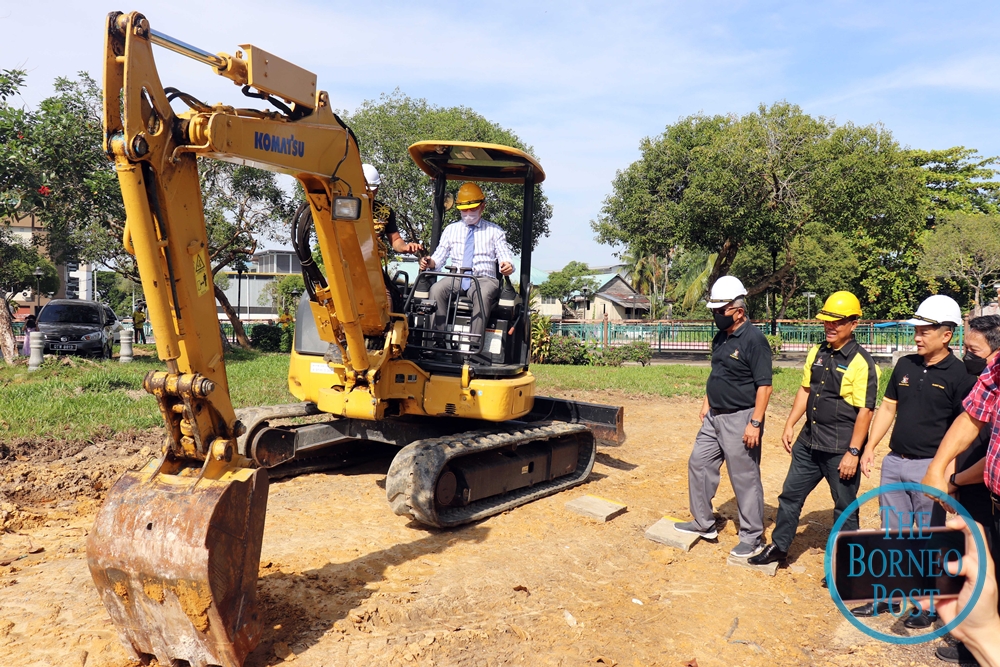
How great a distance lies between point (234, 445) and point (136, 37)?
1967 millimetres

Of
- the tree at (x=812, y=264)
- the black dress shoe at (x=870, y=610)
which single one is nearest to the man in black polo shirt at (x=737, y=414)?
the black dress shoe at (x=870, y=610)

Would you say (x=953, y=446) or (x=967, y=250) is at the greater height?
(x=967, y=250)

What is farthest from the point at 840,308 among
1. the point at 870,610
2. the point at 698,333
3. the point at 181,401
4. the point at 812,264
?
the point at 812,264

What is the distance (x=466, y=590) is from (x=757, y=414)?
2.29 m

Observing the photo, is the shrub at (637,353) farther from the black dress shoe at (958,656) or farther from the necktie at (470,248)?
the black dress shoe at (958,656)

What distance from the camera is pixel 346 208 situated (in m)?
4.76

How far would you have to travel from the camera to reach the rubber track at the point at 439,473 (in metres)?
5.30

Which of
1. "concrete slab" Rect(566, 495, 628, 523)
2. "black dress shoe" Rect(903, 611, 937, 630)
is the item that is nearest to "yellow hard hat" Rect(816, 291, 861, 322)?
"black dress shoe" Rect(903, 611, 937, 630)

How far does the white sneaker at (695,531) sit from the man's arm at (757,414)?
888 mm

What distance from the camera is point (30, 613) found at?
3.80 meters

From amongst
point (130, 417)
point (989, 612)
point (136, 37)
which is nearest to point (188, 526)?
point (136, 37)

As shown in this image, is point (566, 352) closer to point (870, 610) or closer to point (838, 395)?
point (838, 395)

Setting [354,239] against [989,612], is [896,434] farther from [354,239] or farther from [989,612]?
[354,239]

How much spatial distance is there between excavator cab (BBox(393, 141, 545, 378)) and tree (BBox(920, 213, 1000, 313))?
94.5 feet
